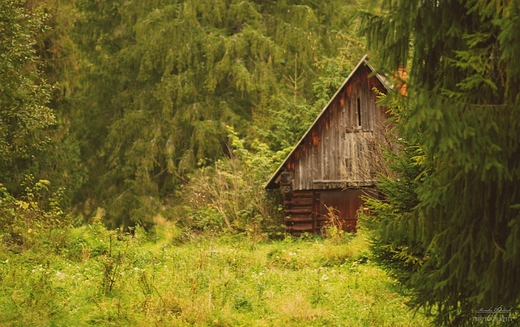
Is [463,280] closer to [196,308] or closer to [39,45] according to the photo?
[196,308]

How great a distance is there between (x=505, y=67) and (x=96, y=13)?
30.8 meters

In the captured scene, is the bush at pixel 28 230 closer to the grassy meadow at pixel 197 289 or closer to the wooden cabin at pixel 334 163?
the grassy meadow at pixel 197 289

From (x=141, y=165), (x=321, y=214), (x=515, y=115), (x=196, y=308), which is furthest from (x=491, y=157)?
(x=141, y=165)

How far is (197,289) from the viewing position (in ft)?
41.1

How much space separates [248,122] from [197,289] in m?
20.5

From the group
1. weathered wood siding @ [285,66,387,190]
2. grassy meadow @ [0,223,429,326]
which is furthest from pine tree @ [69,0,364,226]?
grassy meadow @ [0,223,429,326]

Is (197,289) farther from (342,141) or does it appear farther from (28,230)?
(342,141)

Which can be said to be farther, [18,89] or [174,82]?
[174,82]

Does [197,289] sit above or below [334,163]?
below

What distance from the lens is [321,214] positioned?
24766 mm

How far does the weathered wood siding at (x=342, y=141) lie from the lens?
2347 cm

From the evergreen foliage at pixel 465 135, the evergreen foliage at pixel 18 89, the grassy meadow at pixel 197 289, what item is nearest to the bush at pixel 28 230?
the grassy meadow at pixel 197 289

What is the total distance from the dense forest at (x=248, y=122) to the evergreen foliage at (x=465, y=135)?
0.06ft

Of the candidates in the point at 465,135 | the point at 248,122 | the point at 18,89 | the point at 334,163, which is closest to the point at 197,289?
the point at 465,135
